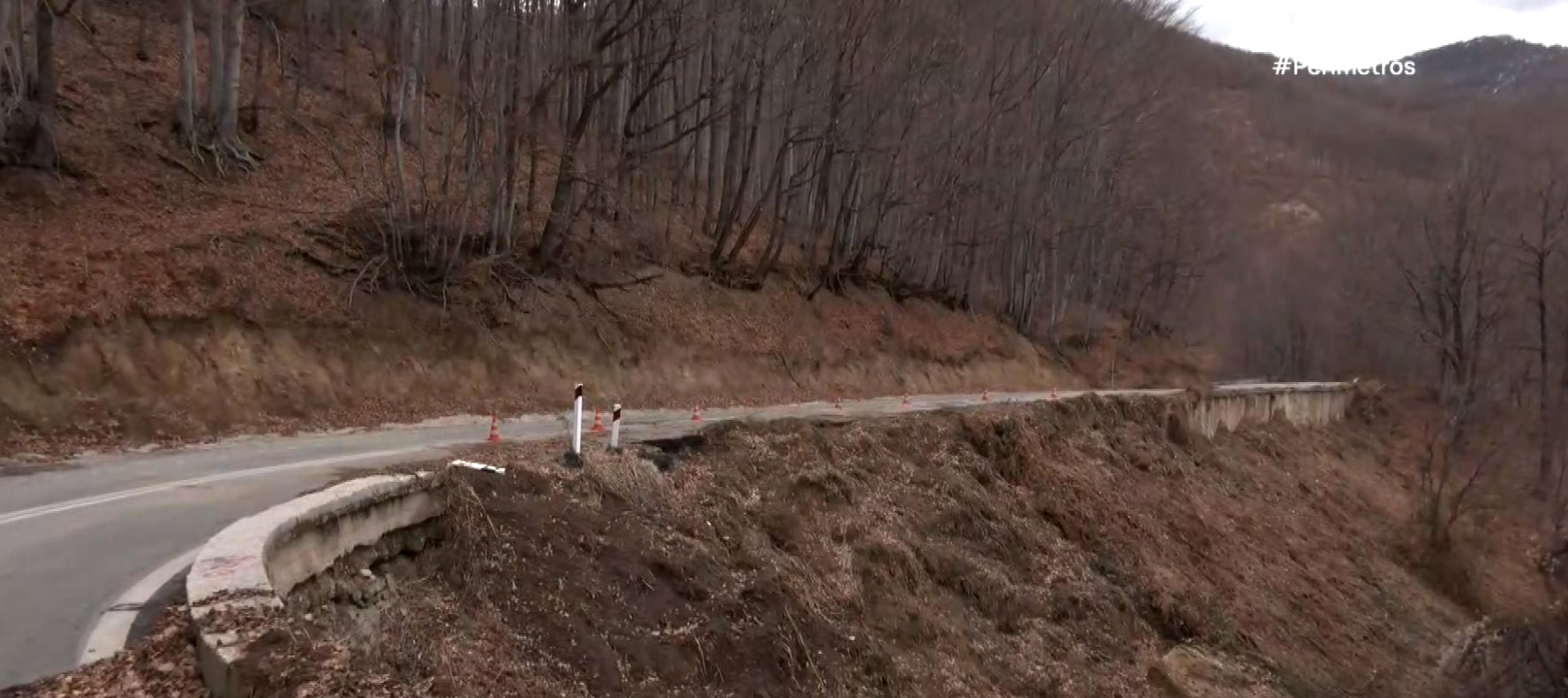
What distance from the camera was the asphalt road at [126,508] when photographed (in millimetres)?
6809

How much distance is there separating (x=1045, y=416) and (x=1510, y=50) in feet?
568

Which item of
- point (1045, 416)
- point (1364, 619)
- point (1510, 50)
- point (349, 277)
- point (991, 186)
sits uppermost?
point (1510, 50)

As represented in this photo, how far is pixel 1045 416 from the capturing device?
23547 mm

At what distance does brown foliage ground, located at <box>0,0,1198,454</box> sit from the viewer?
1425 centimetres

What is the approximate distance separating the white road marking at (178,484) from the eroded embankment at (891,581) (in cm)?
193

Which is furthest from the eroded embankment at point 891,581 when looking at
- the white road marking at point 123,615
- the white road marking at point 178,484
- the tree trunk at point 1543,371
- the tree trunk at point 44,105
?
the tree trunk at point 1543,371

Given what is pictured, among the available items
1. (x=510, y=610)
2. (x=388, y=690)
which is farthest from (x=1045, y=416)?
(x=388, y=690)

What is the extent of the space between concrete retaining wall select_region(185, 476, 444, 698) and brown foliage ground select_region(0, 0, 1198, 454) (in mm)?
6097

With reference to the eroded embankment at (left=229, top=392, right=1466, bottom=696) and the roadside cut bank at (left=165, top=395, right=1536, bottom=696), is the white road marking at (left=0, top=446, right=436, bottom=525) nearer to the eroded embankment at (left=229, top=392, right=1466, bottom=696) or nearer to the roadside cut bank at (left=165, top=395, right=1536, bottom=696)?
the roadside cut bank at (left=165, top=395, right=1536, bottom=696)

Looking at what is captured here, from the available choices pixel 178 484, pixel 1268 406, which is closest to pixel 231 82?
pixel 178 484

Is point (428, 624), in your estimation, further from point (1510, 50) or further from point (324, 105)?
point (1510, 50)

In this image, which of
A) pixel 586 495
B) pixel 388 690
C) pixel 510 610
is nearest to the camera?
pixel 388 690

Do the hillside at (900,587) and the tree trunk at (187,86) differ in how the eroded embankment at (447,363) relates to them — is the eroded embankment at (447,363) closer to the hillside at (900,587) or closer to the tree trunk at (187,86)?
the hillside at (900,587)

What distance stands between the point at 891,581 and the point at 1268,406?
29519 millimetres
